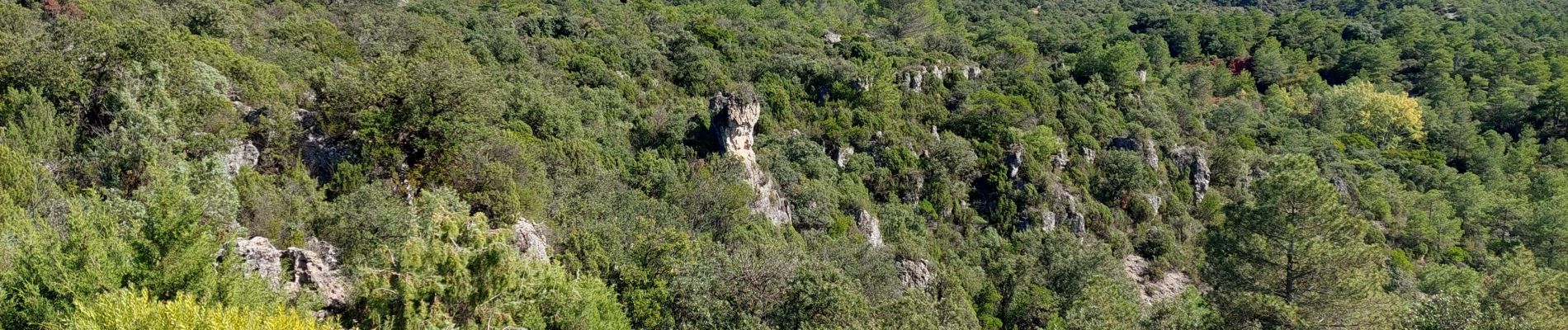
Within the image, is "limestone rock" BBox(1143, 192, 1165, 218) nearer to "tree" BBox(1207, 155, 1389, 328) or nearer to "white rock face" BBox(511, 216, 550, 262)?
"tree" BBox(1207, 155, 1389, 328)

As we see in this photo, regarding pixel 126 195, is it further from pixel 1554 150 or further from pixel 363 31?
pixel 1554 150

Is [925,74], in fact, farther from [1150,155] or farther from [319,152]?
[319,152]

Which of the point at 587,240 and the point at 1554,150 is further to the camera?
the point at 1554,150

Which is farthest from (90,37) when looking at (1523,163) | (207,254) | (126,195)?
(1523,163)

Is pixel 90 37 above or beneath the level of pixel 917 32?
above

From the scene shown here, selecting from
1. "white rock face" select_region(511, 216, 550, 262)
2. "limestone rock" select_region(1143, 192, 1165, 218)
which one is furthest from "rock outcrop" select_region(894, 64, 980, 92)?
"white rock face" select_region(511, 216, 550, 262)

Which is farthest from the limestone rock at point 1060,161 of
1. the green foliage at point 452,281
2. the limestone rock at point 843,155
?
the green foliage at point 452,281
